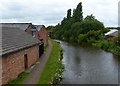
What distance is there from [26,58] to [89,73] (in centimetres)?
670

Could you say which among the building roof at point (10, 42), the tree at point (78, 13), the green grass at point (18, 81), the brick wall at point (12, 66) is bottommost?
the green grass at point (18, 81)

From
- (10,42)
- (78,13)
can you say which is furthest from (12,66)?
(78,13)

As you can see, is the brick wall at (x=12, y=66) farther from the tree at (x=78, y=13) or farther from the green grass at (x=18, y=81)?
the tree at (x=78, y=13)

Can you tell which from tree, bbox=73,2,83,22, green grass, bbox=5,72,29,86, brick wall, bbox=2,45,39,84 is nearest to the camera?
brick wall, bbox=2,45,39,84

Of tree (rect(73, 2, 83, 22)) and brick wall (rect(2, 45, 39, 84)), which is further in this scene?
tree (rect(73, 2, 83, 22))

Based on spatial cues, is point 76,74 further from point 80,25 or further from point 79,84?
point 80,25

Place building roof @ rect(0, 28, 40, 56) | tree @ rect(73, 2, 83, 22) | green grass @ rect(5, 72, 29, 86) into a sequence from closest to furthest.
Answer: green grass @ rect(5, 72, 29, 86)
building roof @ rect(0, 28, 40, 56)
tree @ rect(73, 2, 83, 22)

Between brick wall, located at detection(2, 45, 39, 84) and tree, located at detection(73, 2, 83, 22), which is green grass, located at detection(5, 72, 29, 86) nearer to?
brick wall, located at detection(2, 45, 39, 84)

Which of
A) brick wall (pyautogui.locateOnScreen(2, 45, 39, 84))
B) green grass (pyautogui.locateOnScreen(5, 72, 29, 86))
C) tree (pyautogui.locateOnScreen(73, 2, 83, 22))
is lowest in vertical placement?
green grass (pyautogui.locateOnScreen(5, 72, 29, 86))

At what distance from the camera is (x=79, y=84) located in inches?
576

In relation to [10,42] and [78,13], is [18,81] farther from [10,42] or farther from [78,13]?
[78,13]

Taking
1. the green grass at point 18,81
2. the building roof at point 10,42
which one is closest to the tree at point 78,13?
the building roof at point 10,42

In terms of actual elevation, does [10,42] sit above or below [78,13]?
below

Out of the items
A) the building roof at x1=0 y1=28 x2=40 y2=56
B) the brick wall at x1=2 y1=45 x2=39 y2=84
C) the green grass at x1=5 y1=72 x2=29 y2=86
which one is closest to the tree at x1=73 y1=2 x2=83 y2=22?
the building roof at x1=0 y1=28 x2=40 y2=56
